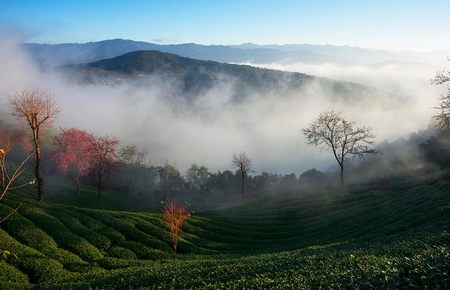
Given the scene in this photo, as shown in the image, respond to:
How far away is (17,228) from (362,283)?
46.9 meters

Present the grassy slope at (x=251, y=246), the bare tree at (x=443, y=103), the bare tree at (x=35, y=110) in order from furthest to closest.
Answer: the bare tree at (x=35, y=110)
the bare tree at (x=443, y=103)
the grassy slope at (x=251, y=246)

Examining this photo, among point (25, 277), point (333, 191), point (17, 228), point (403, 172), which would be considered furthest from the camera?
point (403, 172)

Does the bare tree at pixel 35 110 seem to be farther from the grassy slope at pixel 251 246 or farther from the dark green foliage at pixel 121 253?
the dark green foliage at pixel 121 253

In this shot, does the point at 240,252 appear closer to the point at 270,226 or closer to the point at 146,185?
the point at 270,226

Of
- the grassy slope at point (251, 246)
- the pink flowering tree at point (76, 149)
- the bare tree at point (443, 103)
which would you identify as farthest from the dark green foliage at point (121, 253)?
the pink flowering tree at point (76, 149)

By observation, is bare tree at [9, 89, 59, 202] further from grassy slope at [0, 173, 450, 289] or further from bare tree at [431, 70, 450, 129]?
bare tree at [431, 70, 450, 129]

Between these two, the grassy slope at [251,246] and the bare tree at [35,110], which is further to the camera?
the bare tree at [35,110]

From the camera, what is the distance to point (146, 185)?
197375mm

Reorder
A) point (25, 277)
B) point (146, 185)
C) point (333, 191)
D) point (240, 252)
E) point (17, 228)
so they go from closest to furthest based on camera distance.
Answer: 1. point (25, 277)
2. point (17, 228)
3. point (240, 252)
4. point (333, 191)
5. point (146, 185)

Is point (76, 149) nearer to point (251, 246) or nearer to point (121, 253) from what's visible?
point (121, 253)

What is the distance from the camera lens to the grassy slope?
930 inches

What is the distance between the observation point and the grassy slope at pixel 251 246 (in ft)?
77.5

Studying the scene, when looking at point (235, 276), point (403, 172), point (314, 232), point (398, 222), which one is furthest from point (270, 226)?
point (403, 172)

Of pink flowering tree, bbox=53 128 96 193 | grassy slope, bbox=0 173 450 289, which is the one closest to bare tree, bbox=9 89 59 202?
grassy slope, bbox=0 173 450 289
